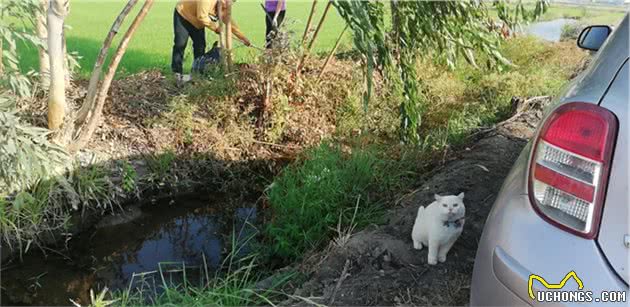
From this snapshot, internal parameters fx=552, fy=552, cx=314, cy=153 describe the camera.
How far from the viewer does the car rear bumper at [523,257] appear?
1.63m

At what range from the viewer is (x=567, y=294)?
65.9 inches

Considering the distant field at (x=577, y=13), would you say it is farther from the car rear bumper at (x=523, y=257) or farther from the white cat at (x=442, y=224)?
the car rear bumper at (x=523, y=257)

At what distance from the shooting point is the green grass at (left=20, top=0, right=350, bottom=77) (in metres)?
7.77

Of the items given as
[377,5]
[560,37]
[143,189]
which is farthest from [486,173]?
[560,37]

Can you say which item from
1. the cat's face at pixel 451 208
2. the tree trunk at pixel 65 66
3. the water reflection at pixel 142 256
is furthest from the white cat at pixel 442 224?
the tree trunk at pixel 65 66

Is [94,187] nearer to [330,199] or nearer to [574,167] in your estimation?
[330,199]

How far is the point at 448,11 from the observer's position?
10.6ft

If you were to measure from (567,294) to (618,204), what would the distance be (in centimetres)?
31

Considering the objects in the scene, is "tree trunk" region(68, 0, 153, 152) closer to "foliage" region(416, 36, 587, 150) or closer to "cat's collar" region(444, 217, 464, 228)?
"foliage" region(416, 36, 587, 150)

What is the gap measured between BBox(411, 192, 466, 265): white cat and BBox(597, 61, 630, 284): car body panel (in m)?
1.37

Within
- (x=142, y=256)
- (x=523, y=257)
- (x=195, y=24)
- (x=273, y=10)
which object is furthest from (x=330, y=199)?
(x=273, y=10)

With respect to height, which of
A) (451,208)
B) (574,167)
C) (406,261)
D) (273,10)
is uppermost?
(273,10)

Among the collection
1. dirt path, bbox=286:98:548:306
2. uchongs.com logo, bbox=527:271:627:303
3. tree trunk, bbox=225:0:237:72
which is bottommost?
dirt path, bbox=286:98:548:306

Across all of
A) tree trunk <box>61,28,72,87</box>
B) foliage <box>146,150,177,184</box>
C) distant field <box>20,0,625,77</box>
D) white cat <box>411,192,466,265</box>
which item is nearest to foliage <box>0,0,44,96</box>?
tree trunk <box>61,28,72,87</box>
